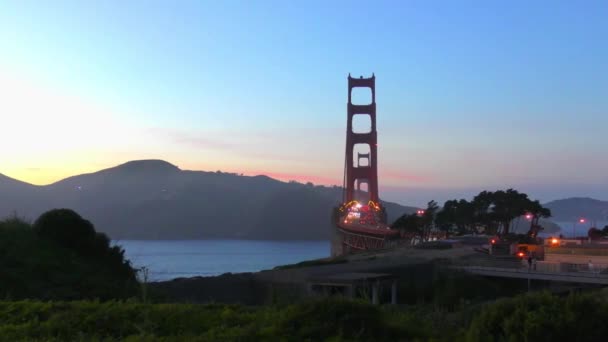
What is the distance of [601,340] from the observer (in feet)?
17.7

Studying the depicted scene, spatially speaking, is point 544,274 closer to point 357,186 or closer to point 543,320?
point 543,320

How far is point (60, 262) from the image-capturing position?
14172 millimetres

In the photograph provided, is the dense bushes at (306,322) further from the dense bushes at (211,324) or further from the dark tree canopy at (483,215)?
the dark tree canopy at (483,215)

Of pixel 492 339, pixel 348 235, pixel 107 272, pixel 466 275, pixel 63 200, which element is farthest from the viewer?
pixel 63 200

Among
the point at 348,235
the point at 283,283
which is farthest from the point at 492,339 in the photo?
the point at 348,235

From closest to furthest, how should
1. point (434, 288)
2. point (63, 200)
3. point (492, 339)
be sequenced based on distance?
point (492, 339), point (434, 288), point (63, 200)

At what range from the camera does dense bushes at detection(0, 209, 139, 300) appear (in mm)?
12141

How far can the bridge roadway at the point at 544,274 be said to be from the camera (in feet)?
80.0

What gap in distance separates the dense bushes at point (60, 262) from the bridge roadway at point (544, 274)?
1676cm

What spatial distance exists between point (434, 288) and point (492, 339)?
20.7 meters

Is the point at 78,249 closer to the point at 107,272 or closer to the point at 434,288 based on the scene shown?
the point at 107,272

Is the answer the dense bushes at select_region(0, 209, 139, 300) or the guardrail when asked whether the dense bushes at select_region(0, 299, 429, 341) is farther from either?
the guardrail

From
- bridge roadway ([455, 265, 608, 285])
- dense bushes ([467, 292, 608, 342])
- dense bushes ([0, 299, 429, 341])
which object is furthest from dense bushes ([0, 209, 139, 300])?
bridge roadway ([455, 265, 608, 285])

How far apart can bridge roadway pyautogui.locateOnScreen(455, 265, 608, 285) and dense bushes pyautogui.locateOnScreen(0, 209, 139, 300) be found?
16761 mm
